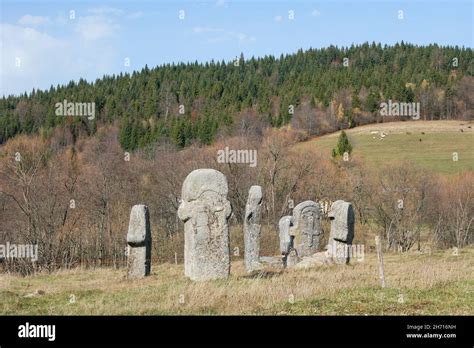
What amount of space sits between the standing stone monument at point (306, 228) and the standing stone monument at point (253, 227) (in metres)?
3.38

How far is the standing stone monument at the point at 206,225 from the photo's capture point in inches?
640

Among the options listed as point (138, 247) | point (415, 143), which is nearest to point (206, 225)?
point (138, 247)

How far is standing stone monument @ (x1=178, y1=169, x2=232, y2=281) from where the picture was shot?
16250mm

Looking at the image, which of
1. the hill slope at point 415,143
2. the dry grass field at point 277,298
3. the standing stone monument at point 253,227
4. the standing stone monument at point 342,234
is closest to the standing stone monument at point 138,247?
the dry grass field at point 277,298

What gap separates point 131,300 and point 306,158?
49778 mm

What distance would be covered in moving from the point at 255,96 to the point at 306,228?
103718 millimetres

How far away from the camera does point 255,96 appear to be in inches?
5103

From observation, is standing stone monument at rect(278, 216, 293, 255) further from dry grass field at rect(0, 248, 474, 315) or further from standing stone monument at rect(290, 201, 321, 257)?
dry grass field at rect(0, 248, 474, 315)

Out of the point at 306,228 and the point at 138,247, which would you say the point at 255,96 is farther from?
the point at 138,247

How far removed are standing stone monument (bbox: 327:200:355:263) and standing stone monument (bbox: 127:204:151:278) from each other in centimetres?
707

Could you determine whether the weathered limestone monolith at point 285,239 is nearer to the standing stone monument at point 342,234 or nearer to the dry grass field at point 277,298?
the standing stone monument at point 342,234

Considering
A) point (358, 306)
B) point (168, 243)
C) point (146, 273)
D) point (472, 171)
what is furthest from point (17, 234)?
point (472, 171)

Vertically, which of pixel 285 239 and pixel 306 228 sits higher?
pixel 306 228
